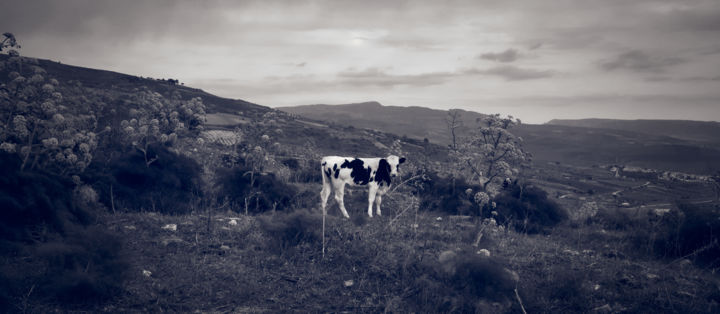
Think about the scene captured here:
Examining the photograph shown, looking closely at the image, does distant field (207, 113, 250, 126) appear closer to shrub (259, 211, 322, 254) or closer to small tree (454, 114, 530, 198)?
small tree (454, 114, 530, 198)

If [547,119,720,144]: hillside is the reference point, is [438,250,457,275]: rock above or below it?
below

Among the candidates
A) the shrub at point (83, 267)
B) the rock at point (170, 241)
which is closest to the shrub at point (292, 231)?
the rock at point (170, 241)

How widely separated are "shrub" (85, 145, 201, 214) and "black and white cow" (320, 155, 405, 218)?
3.68 meters

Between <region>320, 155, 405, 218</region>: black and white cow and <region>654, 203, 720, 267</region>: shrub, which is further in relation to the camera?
<region>320, 155, 405, 218</region>: black and white cow

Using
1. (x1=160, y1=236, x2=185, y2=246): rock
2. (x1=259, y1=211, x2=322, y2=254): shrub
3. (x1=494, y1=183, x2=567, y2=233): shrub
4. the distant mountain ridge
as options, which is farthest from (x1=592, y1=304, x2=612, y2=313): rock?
the distant mountain ridge

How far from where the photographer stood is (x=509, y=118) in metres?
10.8

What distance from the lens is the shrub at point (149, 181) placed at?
31.4ft

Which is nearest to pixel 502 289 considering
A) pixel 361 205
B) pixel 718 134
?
pixel 361 205

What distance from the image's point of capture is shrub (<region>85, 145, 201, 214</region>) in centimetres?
957

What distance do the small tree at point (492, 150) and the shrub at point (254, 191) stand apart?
4988 mm

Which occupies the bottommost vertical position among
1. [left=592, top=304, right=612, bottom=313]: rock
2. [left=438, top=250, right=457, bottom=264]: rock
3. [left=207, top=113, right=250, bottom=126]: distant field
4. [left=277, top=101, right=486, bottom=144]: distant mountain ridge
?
[left=592, top=304, right=612, bottom=313]: rock

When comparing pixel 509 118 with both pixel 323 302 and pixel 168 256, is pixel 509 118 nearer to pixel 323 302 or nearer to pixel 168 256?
pixel 323 302

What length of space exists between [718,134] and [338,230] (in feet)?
465

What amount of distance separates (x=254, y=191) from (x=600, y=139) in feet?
310
